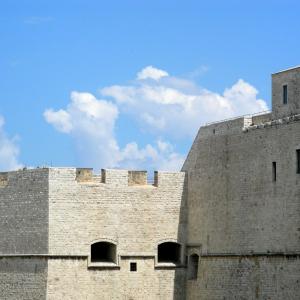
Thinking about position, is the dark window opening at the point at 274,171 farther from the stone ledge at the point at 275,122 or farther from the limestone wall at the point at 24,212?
the limestone wall at the point at 24,212

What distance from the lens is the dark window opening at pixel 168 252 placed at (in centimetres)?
3909

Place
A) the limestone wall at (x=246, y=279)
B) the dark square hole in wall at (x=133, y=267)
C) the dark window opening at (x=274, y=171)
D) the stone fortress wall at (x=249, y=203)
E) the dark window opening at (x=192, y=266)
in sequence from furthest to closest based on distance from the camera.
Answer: the dark window opening at (x=192, y=266), the dark square hole in wall at (x=133, y=267), the dark window opening at (x=274, y=171), the stone fortress wall at (x=249, y=203), the limestone wall at (x=246, y=279)

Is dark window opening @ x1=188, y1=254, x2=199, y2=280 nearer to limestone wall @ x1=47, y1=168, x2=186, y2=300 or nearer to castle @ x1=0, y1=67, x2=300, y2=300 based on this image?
castle @ x1=0, y1=67, x2=300, y2=300

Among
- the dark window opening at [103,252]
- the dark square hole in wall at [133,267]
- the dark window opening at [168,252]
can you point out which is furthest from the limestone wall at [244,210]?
the dark window opening at [103,252]

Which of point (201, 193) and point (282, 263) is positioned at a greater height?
point (201, 193)

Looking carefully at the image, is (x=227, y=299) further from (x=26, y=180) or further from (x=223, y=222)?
(x=26, y=180)

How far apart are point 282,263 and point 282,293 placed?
3.08 ft

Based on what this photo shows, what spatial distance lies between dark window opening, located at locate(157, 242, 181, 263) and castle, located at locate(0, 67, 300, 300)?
0.05m

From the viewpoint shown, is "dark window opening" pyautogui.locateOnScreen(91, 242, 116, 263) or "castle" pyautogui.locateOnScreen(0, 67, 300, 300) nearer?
"castle" pyautogui.locateOnScreen(0, 67, 300, 300)

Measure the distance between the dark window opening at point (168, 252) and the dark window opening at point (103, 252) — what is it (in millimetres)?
2072

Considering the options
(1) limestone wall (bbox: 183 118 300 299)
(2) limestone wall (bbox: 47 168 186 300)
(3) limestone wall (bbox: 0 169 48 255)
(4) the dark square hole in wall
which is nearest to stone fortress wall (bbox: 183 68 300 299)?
(1) limestone wall (bbox: 183 118 300 299)

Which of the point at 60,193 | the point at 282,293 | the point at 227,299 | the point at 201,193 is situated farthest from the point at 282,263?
the point at 60,193

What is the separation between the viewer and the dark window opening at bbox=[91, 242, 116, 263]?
1486 inches

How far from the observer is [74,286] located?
1436 inches
